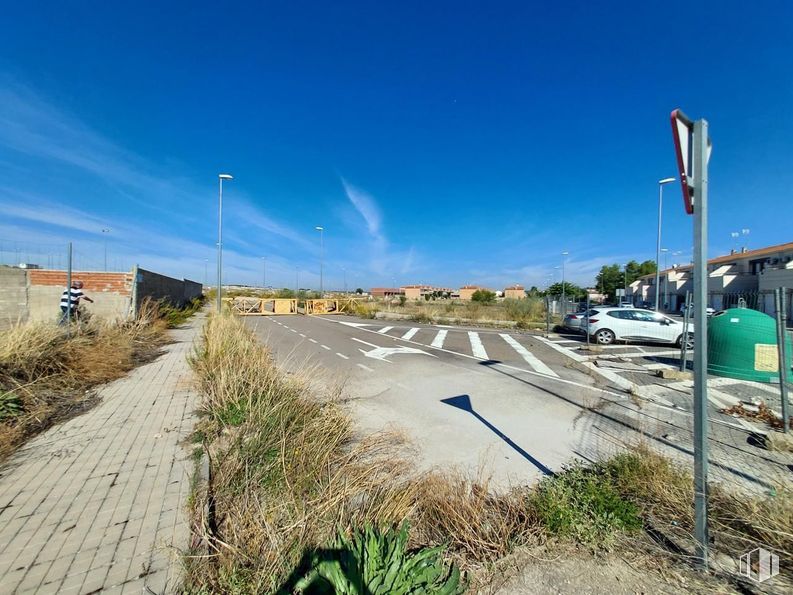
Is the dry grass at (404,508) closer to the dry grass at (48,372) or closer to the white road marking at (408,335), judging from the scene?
the dry grass at (48,372)

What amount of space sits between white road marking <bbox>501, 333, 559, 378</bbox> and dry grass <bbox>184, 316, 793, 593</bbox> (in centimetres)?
534

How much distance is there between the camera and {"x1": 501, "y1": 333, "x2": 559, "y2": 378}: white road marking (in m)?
8.45

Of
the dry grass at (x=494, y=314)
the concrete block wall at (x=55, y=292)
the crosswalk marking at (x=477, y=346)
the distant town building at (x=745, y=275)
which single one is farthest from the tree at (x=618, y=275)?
the concrete block wall at (x=55, y=292)

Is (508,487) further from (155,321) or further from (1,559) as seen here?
(155,321)

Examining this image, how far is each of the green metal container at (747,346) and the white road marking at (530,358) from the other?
3.42m

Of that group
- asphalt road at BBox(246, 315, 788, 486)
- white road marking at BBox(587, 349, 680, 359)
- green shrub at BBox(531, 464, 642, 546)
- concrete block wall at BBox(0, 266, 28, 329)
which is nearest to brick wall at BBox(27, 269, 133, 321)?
concrete block wall at BBox(0, 266, 28, 329)

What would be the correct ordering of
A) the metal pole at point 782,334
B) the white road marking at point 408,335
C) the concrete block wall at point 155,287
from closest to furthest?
1. the metal pole at point 782,334
2. the concrete block wall at point 155,287
3. the white road marking at point 408,335

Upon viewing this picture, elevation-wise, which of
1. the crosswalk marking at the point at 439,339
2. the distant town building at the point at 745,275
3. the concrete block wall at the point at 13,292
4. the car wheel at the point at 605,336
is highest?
the distant town building at the point at 745,275

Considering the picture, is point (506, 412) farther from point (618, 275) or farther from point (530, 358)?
point (618, 275)

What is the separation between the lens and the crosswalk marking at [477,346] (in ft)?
35.5

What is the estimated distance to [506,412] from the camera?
5.47 m

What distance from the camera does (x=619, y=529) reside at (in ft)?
8.14

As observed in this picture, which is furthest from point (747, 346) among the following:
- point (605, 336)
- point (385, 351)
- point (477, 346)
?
point (385, 351)

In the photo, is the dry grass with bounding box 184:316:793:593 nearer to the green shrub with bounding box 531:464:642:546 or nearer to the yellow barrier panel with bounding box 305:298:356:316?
the green shrub with bounding box 531:464:642:546
